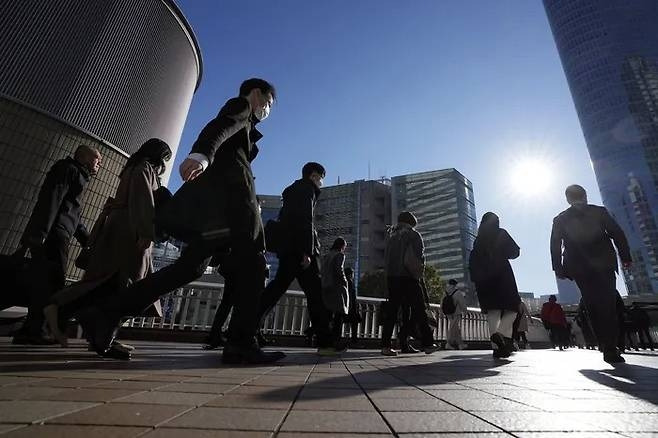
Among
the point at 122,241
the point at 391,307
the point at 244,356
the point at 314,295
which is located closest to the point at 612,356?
the point at 391,307

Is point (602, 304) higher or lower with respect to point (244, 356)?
higher

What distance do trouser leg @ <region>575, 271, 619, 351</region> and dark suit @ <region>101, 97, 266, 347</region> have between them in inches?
139

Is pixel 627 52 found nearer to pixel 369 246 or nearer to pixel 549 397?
pixel 369 246

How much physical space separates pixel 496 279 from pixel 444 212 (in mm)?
82098

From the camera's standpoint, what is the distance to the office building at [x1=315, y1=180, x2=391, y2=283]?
64.6m

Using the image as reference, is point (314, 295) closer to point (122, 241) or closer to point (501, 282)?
point (122, 241)

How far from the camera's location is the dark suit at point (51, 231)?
3271 mm

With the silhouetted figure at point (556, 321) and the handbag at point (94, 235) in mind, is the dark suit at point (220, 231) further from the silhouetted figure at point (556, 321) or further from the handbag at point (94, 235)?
the silhouetted figure at point (556, 321)

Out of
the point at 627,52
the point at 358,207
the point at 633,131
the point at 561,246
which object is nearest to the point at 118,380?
the point at 561,246

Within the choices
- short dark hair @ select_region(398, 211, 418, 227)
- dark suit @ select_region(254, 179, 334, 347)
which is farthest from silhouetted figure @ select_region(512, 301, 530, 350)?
dark suit @ select_region(254, 179, 334, 347)

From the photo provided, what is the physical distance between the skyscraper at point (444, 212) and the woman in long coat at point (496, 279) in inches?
2948

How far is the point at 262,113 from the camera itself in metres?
2.89

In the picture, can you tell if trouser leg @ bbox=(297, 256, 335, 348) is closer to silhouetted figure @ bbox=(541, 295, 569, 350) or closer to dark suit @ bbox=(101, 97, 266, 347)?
dark suit @ bbox=(101, 97, 266, 347)

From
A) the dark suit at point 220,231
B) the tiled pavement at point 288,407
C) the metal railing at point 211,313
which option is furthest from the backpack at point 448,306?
the dark suit at point 220,231
